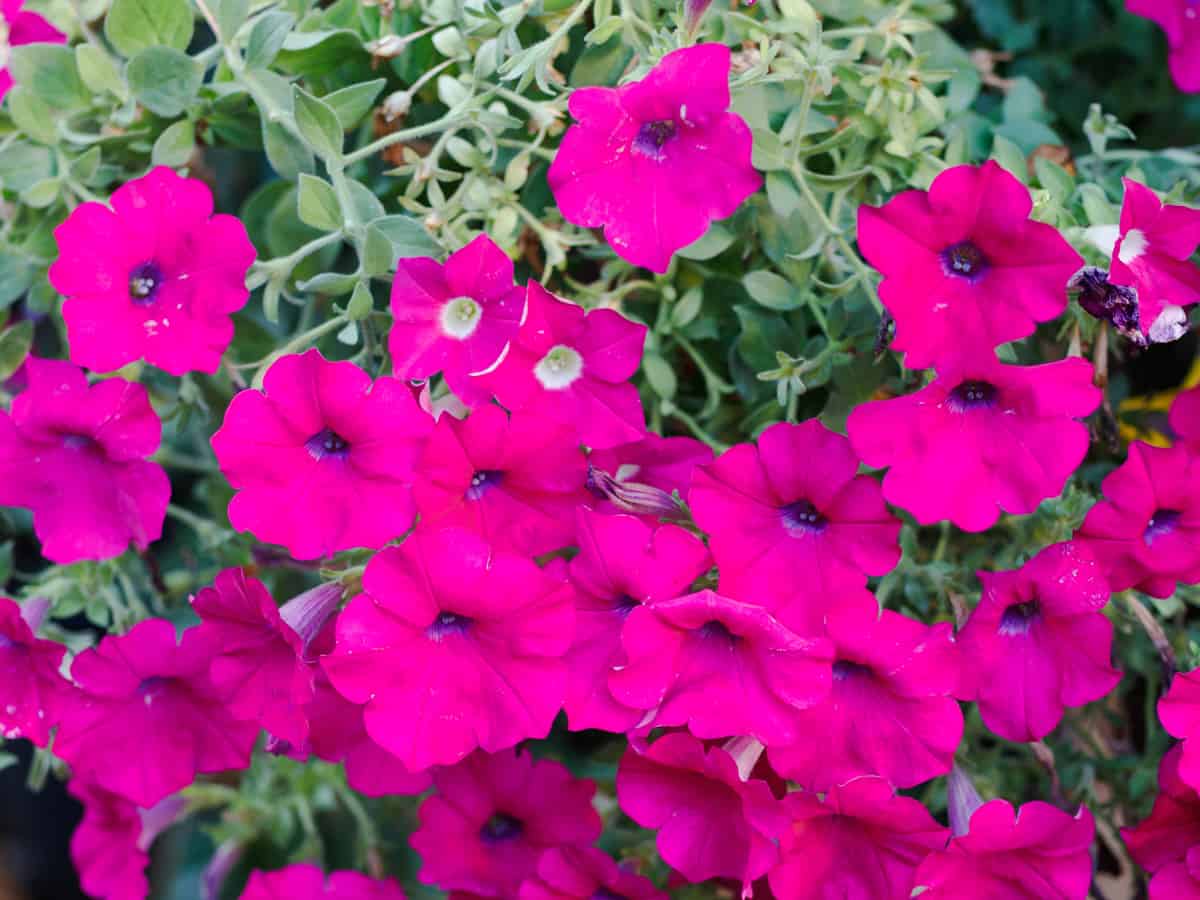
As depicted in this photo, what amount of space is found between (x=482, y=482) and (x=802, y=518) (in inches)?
6.5

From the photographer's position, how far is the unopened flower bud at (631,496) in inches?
23.6

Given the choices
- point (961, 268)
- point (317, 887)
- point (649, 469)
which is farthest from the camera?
point (317, 887)

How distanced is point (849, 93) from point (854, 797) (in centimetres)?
40

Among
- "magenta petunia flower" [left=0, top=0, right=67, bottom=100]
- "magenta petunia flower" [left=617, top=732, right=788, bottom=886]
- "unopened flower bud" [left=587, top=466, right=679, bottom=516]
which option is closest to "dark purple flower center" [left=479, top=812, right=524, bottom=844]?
"magenta petunia flower" [left=617, top=732, right=788, bottom=886]

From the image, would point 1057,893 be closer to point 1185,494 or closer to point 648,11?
point 1185,494

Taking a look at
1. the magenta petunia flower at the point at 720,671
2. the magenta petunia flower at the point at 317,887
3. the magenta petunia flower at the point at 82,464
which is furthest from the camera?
the magenta petunia flower at the point at 317,887

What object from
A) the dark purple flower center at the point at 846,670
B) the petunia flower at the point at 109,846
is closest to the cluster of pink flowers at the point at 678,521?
the dark purple flower center at the point at 846,670

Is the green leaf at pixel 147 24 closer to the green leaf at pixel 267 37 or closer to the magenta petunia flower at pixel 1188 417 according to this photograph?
the green leaf at pixel 267 37

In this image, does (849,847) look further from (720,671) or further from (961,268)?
(961,268)

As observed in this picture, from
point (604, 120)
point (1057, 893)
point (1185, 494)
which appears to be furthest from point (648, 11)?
point (1057, 893)

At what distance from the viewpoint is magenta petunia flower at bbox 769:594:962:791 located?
0.58 m

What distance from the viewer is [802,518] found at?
604 mm

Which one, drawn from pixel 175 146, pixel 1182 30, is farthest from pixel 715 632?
pixel 1182 30

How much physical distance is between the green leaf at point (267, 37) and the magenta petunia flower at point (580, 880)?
48cm
